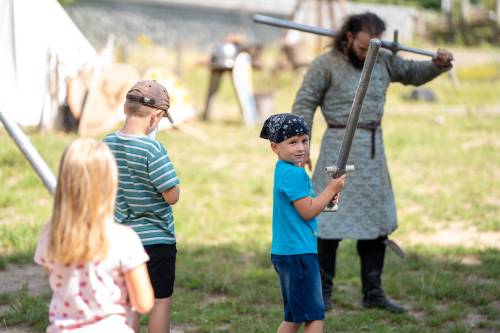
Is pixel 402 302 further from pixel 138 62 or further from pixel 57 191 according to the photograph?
pixel 138 62

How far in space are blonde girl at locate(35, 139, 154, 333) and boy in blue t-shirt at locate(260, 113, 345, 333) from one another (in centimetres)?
106

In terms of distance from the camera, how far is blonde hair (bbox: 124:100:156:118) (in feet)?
12.4

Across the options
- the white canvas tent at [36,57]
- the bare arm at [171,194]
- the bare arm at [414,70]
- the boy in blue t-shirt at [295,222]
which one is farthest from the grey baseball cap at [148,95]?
the white canvas tent at [36,57]

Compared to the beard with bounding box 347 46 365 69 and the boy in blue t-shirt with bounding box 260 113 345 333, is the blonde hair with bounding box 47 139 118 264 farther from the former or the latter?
the beard with bounding box 347 46 365 69

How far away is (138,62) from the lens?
21141mm

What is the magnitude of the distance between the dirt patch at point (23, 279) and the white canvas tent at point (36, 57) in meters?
2.77

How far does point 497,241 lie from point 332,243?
2.52 meters

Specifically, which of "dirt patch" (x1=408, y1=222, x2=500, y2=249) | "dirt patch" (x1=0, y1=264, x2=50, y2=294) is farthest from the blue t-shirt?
"dirt patch" (x1=408, y1=222, x2=500, y2=249)

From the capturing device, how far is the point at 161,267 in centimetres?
390

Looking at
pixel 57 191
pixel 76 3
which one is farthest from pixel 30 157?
pixel 76 3

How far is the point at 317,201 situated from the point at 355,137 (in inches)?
61.9

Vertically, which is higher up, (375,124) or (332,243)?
(375,124)

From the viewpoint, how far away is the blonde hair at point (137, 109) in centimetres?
377

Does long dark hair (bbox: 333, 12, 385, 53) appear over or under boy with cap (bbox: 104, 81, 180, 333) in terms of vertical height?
over
